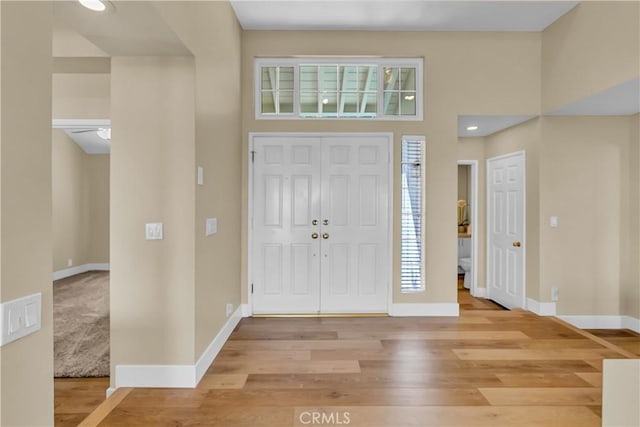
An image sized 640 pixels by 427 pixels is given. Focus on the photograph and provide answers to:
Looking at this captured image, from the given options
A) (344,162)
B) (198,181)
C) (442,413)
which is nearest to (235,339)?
(198,181)

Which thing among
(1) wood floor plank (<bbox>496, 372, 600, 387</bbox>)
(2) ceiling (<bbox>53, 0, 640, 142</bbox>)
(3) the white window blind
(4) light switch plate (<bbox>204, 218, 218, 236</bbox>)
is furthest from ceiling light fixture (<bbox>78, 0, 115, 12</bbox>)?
(1) wood floor plank (<bbox>496, 372, 600, 387</bbox>)

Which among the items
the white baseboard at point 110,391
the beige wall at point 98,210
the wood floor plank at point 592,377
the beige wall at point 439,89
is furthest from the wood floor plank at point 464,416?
the beige wall at point 98,210

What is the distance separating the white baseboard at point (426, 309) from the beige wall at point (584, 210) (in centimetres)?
112

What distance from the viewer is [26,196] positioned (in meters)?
1.06

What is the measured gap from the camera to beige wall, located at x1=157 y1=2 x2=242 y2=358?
2564 millimetres

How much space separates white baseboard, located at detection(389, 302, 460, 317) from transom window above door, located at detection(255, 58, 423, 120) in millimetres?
2264

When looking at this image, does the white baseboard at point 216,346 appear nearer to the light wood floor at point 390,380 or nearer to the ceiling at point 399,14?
the light wood floor at point 390,380

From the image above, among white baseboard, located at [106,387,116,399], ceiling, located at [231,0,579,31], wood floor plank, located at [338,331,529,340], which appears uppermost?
ceiling, located at [231,0,579,31]

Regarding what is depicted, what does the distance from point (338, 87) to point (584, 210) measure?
10.8ft

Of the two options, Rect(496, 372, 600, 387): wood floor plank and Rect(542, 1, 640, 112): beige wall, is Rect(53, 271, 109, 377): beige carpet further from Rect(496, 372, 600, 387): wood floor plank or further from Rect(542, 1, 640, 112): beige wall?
Rect(542, 1, 640, 112): beige wall

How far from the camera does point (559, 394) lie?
2428 mm

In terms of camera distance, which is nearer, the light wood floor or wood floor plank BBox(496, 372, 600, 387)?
the light wood floor

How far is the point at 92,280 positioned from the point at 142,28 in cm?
578

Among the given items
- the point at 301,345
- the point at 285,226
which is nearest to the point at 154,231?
the point at 301,345
